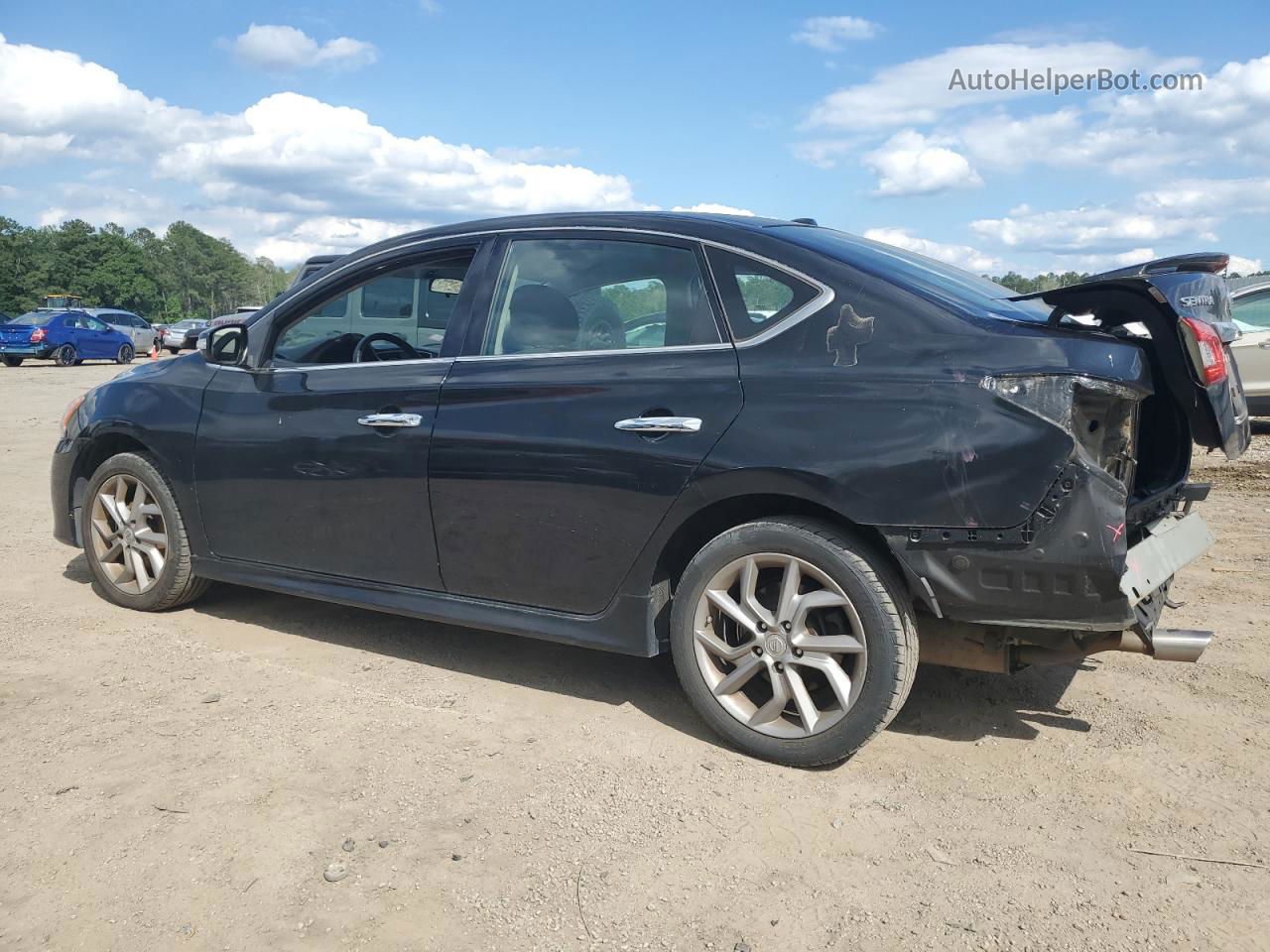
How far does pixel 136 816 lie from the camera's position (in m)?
2.96

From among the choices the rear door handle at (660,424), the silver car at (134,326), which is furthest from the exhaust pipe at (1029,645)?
→ the silver car at (134,326)

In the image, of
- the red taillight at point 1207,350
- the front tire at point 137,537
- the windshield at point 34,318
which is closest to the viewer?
the red taillight at point 1207,350

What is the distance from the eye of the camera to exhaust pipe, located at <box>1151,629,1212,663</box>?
3191mm

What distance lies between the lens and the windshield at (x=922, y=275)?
10.7 feet

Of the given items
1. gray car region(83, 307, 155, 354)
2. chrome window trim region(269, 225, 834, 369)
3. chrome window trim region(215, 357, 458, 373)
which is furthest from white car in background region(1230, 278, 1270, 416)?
gray car region(83, 307, 155, 354)

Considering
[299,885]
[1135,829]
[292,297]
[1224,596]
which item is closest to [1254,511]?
[1224,596]

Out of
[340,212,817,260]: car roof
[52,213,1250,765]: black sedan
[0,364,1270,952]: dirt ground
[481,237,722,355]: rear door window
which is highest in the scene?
[340,212,817,260]: car roof

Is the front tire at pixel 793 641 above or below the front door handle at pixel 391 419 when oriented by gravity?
below

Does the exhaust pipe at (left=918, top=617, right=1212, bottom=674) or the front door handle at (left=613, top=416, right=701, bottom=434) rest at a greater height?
the front door handle at (left=613, top=416, right=701, bottom=434)

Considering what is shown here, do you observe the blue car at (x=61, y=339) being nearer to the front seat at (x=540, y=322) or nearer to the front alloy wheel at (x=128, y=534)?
the front alloy wheel at (x=128, y=534)

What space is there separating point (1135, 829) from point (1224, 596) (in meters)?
2.61

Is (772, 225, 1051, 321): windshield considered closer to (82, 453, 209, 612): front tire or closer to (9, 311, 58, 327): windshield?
(82, 453, 209, 612): front tire

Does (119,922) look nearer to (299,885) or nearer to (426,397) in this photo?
(299,885)

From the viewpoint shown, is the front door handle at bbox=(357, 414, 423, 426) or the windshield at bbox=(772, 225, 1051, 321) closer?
the windshield at bbox=(772, 225, 1051, 321)
